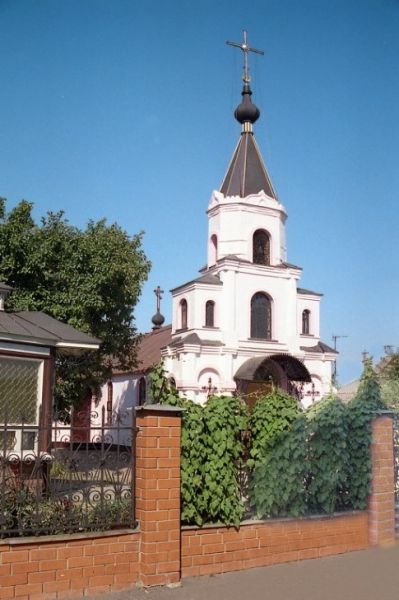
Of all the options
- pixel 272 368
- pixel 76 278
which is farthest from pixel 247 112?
pixel 76 278

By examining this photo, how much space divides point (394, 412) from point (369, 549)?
185 centimetres

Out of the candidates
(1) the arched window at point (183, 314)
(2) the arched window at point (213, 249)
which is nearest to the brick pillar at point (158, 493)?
(1) the arched window at point (183, 314)

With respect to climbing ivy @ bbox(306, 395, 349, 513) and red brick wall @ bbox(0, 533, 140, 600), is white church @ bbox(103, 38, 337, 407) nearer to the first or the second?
climbing ivy @ bbox(306, 395, 349, 513)

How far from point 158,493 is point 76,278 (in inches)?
450

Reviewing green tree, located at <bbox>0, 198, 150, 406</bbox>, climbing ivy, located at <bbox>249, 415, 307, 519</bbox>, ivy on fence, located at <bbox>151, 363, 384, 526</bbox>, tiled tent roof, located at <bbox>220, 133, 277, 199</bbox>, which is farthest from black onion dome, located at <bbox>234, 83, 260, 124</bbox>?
climbing ivy, located at <bbox>249, 415, 307, 519</bbox>

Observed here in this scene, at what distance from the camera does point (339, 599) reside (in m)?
6.12

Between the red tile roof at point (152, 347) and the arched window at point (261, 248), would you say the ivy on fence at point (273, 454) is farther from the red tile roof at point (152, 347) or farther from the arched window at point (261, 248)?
the red tile roof at point (152, 347)

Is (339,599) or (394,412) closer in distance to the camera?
(339,599)

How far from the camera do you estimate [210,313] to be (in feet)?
87.2

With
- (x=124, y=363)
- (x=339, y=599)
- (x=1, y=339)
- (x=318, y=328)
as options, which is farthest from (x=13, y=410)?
(x=318, y=328)

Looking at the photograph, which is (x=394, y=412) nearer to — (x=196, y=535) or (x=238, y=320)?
(x=196, y=535)

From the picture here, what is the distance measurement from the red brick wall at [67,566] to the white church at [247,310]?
→ 1821 centimetres

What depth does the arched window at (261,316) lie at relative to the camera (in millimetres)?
27094

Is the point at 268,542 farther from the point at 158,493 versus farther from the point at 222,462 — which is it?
the point at 158,493
